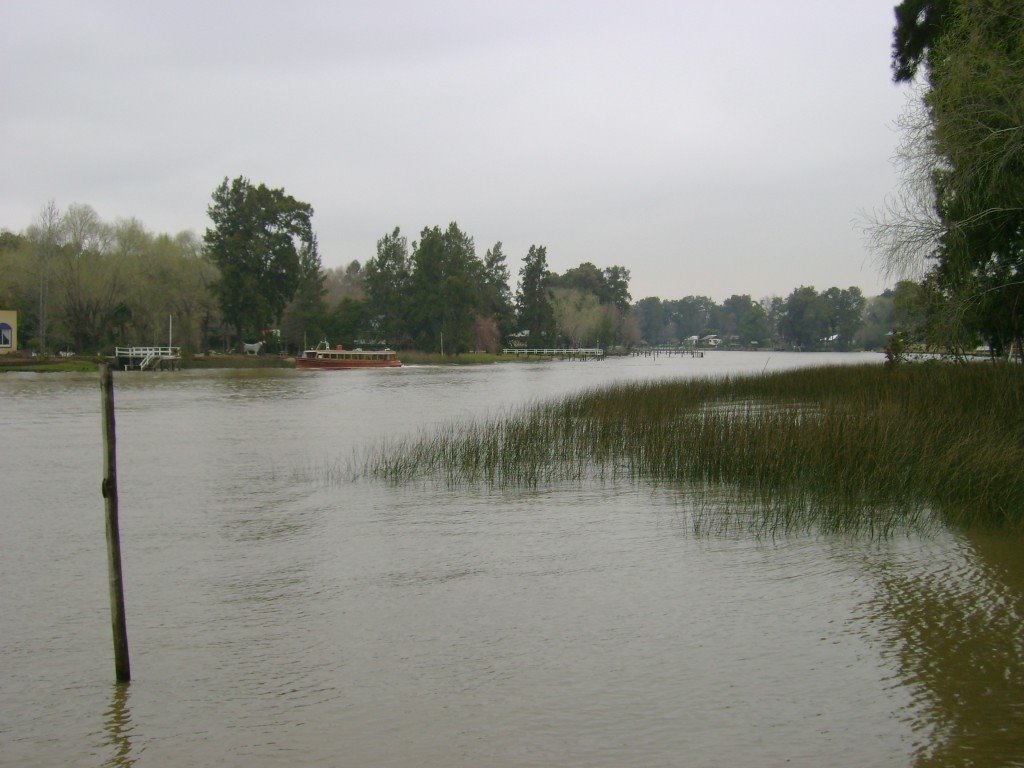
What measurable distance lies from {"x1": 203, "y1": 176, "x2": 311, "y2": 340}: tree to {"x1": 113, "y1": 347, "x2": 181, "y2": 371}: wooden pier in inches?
314

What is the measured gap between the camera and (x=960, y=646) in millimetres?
6266

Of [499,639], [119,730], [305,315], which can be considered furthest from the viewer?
[305,315]

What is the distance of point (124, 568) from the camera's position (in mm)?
8938

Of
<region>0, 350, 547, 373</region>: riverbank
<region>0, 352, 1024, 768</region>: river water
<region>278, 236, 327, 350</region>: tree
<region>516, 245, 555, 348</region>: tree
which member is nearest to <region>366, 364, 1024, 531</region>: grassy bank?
<region>0, 352, 1024, 768</region>: river water

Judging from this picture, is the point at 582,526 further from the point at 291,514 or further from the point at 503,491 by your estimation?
the point at 291,514

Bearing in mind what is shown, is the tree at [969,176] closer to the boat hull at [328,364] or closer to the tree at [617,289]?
the boat hull at [328,364]

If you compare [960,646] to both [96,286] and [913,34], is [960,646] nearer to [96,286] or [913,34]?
[913,34]

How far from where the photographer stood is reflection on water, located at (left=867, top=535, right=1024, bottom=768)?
4.91m

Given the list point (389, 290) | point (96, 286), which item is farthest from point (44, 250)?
point (389, 290)

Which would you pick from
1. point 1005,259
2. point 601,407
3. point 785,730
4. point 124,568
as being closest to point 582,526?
point 124,568

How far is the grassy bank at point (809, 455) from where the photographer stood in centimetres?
1031

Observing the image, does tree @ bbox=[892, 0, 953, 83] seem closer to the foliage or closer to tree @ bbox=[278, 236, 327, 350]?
the foliage

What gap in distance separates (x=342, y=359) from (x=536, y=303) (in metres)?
39.6

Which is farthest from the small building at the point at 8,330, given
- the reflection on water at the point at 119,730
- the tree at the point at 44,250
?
the reflection on water at the point at 119,730
